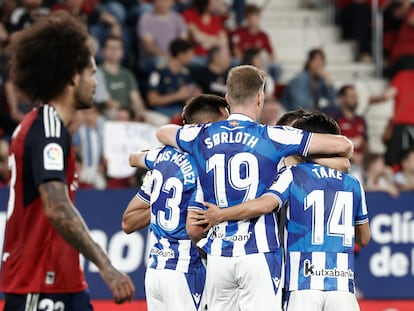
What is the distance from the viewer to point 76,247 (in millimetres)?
5359

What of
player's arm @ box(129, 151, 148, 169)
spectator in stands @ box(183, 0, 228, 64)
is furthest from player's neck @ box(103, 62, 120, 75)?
player's arm @ box(129, 151, 148, 169)

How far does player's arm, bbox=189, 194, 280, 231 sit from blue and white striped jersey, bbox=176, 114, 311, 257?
72 mm

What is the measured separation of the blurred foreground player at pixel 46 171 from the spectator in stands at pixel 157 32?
971 centimetres

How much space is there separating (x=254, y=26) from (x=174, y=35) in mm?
1480

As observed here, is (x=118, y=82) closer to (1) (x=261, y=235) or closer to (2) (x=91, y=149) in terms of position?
(2) (x=91, y=149)

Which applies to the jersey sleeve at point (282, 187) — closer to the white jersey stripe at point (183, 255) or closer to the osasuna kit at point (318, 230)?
the osasuna kit at point (318, 230)

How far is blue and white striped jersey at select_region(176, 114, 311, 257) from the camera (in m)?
7.12

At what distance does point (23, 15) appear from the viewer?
1454 centimetres

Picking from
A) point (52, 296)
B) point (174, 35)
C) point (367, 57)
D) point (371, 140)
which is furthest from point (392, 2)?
point (52, 296)

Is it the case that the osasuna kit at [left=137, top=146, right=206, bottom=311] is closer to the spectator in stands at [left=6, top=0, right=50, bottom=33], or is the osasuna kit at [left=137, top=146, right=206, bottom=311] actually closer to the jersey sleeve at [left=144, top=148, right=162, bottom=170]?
the jersey sleeve at [left=144, top=148, right=162, bottom=170]

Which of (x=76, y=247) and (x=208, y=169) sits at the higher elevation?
(x=208, y=169)

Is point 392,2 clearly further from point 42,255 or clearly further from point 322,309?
point 42,255

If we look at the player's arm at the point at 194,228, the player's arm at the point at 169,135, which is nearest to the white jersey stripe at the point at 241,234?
the player's arm at the point at 194,228

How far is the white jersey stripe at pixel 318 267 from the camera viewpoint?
23.2ft
